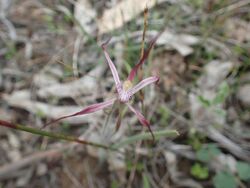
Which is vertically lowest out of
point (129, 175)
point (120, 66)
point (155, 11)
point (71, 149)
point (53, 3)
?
point (129, 175)

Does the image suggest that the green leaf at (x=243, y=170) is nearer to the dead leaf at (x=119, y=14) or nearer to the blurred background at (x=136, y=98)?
the blurred background at (x=136, y=98)

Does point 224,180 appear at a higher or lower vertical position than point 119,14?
lower

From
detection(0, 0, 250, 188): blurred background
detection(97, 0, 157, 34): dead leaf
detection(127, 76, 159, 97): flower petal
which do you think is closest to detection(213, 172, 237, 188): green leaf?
detection(0, 0, 250, 188): blurred background

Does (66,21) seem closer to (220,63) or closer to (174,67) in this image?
(174,67)

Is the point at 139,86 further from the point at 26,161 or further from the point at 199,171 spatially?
the point at 26,161

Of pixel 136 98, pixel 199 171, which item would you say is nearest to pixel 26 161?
pixel 136 98

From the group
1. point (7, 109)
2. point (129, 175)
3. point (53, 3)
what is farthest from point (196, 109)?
point (53, 3)
